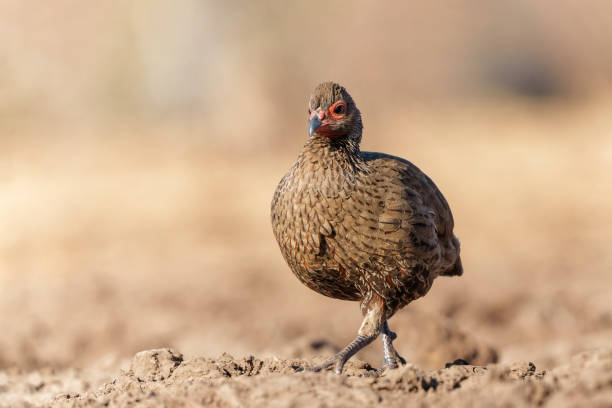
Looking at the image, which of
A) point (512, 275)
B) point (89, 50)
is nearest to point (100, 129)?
point (89, 50)

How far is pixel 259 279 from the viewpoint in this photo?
34.3 ft

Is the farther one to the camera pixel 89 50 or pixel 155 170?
pixel 89 50

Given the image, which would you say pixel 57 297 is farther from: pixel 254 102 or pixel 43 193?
pixel 254 102

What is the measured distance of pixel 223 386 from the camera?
361 cm

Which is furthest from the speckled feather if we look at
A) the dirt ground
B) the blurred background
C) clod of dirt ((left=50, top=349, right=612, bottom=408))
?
the blurred background

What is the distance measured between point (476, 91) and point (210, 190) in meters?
9.73

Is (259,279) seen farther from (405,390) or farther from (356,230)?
(405,390)

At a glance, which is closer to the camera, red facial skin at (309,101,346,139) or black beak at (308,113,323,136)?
black beak at (308,113,323,136)

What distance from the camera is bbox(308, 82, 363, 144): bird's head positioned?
4516mm

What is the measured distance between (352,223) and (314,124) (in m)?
0.60

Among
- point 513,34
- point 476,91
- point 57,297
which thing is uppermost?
point 513,34

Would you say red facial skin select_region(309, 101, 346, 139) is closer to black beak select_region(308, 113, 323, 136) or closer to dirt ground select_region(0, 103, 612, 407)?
black beak select_region(308, 113, 323, 136)

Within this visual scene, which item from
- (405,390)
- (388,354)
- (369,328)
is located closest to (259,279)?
(388,354)

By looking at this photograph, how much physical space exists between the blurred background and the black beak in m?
2.41
